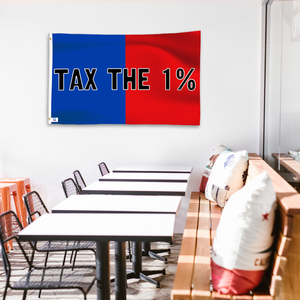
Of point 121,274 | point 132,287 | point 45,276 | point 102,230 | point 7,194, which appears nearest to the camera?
point 102,230

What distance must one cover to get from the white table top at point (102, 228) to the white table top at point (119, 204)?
11 cm

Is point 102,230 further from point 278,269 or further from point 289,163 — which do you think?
point 289,163

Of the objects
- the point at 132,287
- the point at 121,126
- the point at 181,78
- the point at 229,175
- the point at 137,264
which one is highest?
the point at 181,78

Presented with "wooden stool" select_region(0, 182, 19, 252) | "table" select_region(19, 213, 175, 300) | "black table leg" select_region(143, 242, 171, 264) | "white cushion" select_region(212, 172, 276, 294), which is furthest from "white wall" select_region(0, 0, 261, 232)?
"white cushion" select_region(212, 172, 276, 294)

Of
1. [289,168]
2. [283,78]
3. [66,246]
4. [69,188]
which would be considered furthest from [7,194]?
[283,78]

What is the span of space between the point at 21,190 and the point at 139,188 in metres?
2.21

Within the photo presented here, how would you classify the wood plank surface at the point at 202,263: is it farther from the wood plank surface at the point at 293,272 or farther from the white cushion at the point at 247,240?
the wood plank surface at the point at 293,272

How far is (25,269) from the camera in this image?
3.59m

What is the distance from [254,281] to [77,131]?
369 cm

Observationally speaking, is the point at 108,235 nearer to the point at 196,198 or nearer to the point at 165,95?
the point at 196,198

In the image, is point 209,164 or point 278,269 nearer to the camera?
point 278,269

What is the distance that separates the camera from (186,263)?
216 centimetres

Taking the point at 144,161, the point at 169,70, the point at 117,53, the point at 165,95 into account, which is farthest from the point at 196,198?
the point at 117,53

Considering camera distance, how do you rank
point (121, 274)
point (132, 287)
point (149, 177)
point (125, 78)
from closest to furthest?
point (121, 274)
point (132, 287)
point (149, 177)
point (125, 78)
